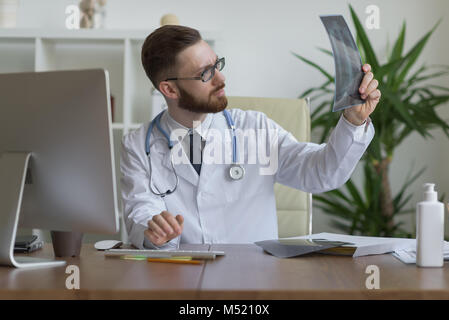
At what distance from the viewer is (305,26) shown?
3.43 m

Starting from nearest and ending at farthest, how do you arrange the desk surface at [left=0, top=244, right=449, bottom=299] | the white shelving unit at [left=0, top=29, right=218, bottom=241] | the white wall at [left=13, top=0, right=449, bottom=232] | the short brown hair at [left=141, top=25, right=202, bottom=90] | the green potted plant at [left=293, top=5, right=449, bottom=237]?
the desk surface at [left=0, top=244, right=449, bottom=299]
the short brown hair at [left=141, top=25, right=202, bottom=90]
the green potted plant at [left=293, top=5, right=449, bottom=237]
the white shelving unit at [left=0, top=29, right=218, bottom=241]
the white wall at [left=13, top=0, right=449, bottom=232]

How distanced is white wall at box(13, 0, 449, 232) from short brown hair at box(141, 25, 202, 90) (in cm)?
136

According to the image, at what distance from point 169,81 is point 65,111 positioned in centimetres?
89

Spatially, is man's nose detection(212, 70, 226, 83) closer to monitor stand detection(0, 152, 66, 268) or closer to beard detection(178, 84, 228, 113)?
beard detection(178, 84, 228, 113)

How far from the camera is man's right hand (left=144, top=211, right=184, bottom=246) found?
4.45 ft

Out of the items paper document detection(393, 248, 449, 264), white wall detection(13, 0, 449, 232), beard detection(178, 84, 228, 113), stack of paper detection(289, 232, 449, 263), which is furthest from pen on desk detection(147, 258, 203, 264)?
white wall detection(13, 0, 449, 232)

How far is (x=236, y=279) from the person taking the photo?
1053mm

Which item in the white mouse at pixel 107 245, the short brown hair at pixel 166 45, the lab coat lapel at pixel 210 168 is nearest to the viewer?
the white mouse at pixel 107 245

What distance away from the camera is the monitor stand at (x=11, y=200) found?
122 cm

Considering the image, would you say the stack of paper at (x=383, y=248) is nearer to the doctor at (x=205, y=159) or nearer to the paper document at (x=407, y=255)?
the paper document at (x=407, y=255)

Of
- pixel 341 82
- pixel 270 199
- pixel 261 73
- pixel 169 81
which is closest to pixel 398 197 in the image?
pixel 261 73

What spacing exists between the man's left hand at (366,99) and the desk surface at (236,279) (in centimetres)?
40

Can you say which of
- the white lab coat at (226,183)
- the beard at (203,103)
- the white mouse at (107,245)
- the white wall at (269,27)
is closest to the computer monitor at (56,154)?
the white mouse at (107,245)
